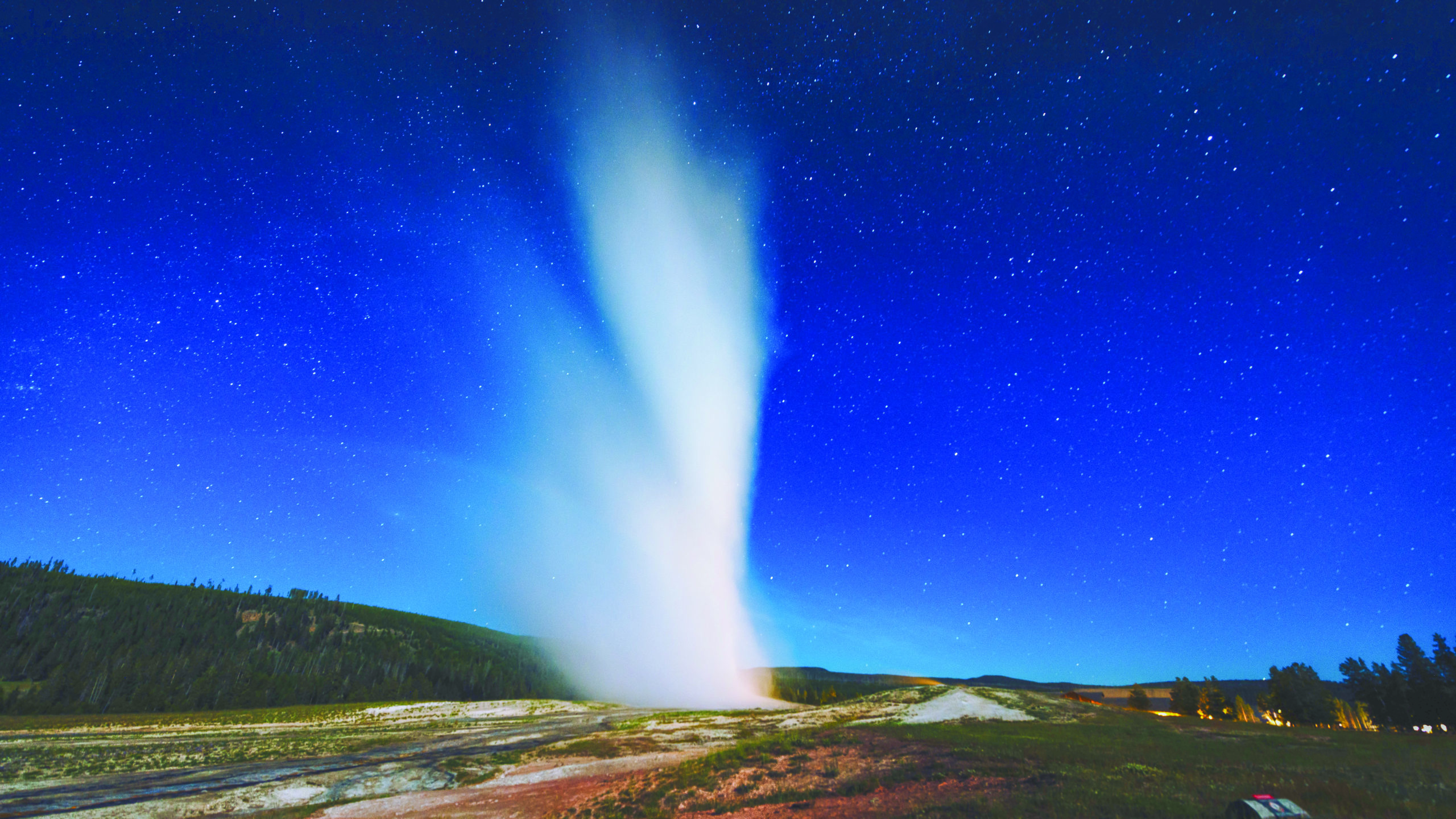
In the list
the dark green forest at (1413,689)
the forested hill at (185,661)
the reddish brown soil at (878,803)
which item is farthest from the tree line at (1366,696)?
the forested hill at (185,661)

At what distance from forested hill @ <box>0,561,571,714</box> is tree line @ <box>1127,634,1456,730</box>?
157 m

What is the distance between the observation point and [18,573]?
186125 millimetres

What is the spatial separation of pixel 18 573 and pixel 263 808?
25593 centimetres

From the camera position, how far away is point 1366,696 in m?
82.7

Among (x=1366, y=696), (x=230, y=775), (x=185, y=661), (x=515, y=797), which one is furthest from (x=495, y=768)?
(x=185, y=661)

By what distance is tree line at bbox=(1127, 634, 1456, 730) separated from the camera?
233ft

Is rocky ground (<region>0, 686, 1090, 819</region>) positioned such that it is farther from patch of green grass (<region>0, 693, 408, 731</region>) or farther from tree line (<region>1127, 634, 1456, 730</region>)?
tree line (<region>1127, 634, 1456, 730</region>)

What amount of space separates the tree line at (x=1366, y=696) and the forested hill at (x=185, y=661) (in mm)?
157264

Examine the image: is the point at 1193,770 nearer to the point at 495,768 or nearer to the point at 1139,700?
the point at 495,768

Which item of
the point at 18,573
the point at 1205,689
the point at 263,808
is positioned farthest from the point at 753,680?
the point at 18,573

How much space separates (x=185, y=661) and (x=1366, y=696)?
239993 millimetres

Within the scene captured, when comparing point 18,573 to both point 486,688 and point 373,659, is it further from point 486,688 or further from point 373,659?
point 486,688

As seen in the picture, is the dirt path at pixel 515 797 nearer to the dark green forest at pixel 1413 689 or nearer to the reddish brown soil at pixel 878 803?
the reddish brown soil at pixel 878 803

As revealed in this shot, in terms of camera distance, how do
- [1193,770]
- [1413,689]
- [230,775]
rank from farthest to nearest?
[1413,689]
[230,775]
[1193,770]
